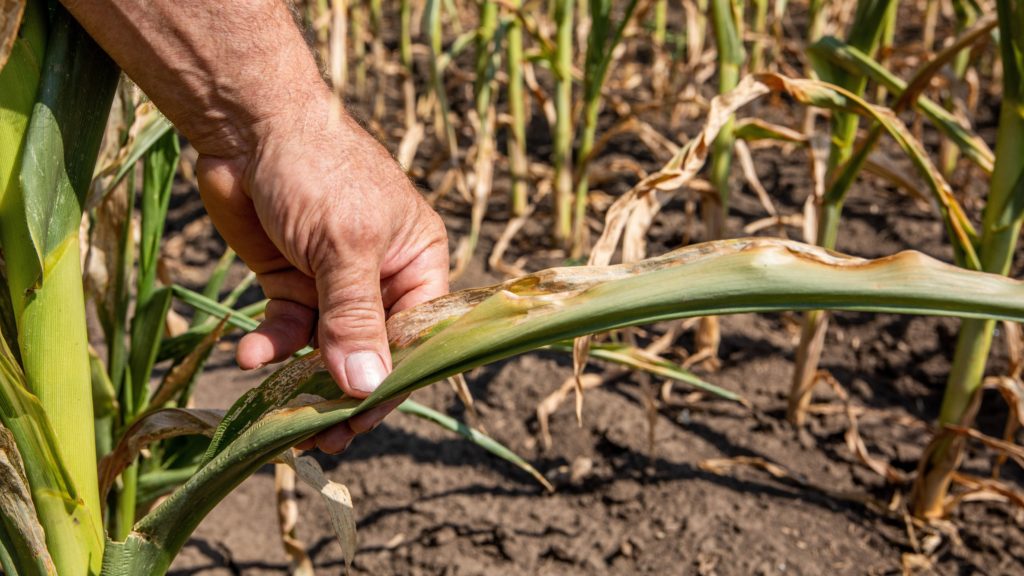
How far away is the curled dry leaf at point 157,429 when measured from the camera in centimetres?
89

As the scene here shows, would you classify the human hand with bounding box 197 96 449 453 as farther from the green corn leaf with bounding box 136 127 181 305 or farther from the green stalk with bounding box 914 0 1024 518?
the green stalk with bounding box 914 0 1024 518

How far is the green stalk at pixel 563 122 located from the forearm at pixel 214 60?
4.79ft

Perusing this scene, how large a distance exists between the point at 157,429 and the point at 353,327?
29 cm

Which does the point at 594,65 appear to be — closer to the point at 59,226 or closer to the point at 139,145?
the point at 139,145

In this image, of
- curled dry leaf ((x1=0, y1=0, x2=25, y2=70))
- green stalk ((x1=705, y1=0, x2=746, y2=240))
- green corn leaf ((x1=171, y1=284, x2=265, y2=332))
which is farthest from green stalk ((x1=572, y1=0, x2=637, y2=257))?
curled dry leaf ((x1=0, y1=0, x2=25, y2=70))

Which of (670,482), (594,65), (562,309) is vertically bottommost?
(670,482)

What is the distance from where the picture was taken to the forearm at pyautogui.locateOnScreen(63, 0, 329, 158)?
0.73 meters

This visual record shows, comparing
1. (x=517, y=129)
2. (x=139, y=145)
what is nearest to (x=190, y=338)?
(x=139, y=145)

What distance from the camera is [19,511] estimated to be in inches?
28.9

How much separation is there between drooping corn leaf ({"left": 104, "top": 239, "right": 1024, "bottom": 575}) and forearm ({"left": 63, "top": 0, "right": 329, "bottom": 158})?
0.21 meters

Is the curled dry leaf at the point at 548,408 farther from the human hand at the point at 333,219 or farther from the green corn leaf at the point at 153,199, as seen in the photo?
the human hand at the point at 333,219

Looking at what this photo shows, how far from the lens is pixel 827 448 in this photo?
1.76 meters

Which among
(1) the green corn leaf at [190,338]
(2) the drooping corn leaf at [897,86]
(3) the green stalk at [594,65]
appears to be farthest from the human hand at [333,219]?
(3) the green stalk at [594,65]

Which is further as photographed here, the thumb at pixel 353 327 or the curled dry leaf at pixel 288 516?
the curled dry leaf at pixel 288 516
